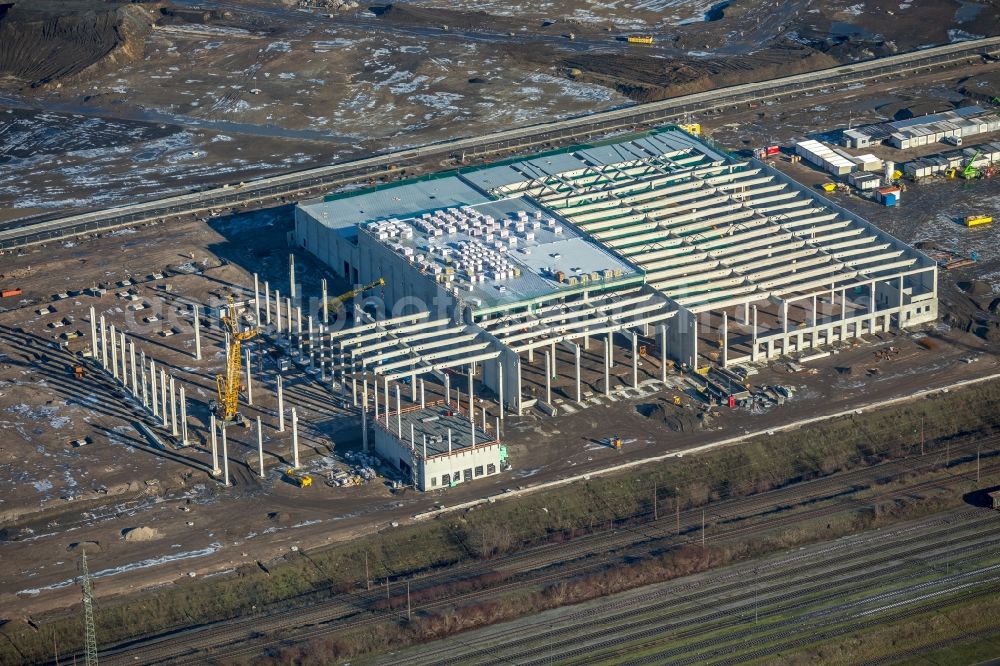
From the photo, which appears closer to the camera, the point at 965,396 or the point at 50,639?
the point at 50,639

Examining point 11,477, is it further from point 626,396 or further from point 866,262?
point 866,262

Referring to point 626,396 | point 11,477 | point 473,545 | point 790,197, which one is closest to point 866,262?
point 790,197

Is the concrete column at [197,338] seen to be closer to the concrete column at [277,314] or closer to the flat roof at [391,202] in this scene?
the concrete column at [277,314]

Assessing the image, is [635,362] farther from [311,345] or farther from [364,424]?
[311,345]

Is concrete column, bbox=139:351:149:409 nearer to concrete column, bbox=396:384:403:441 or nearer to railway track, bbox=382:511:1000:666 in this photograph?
concrete column, bbox=396:384:403:441

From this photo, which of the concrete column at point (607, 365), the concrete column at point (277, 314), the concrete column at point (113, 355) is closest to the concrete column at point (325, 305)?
the concrete column at point (277, 314)

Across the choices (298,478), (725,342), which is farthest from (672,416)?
(298,478)

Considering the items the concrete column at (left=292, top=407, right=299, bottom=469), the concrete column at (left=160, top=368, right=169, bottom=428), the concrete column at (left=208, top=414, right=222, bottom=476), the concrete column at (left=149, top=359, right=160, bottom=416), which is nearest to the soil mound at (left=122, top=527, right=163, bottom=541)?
the concrete column at (left=208, top=414, right=222, bottom=476)
